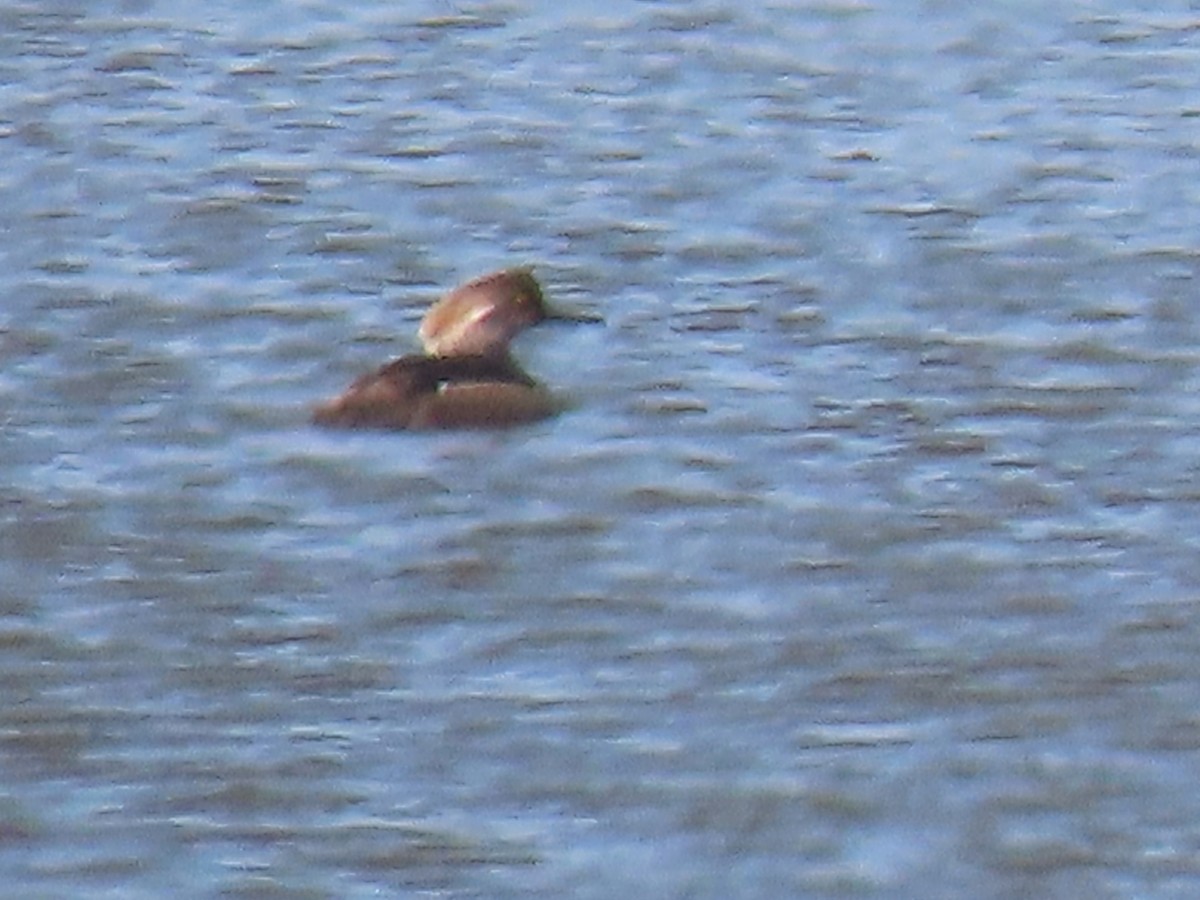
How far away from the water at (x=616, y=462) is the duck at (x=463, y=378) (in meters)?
0.10

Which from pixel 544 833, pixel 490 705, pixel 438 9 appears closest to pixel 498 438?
pixel 490 705

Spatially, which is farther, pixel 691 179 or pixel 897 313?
pixel 691 179

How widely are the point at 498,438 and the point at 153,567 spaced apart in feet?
4.22

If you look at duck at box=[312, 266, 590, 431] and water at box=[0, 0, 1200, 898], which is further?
duck at box=[312, 266, 590, 431]

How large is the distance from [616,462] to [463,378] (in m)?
0.58

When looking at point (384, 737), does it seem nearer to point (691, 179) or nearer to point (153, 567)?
point (153, 567)

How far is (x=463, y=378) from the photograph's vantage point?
9414 millimetres

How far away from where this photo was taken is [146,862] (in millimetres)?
6891

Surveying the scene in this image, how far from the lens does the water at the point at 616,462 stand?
Answer: 7.11 meters

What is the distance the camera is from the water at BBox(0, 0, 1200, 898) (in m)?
7.11

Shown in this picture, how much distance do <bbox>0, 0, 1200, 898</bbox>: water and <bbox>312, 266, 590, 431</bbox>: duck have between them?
0.10 meters

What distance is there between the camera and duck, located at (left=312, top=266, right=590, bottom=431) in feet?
30.3

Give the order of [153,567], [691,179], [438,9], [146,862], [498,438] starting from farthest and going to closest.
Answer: [438,9] < [691,179] < [498,438] < [153,567] < [146,862]

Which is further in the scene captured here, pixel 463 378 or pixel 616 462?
pixel 463 378
